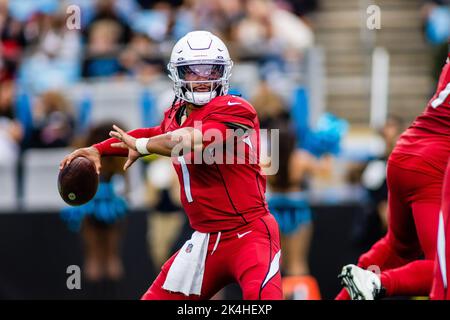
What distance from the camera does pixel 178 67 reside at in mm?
6445

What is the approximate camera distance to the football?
644 cm

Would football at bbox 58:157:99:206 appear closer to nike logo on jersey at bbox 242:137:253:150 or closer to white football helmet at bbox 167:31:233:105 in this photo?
white football helmet at bbox 167:31:233:105

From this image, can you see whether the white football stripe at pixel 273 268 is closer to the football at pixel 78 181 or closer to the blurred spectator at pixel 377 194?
the football at pixel 78 181

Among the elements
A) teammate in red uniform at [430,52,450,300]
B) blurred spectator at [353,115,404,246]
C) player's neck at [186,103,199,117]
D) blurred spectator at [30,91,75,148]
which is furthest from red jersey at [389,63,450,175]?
blurred spectator at [30,91,75,148]

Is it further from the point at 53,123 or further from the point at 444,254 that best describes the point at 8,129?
the point at 444,254

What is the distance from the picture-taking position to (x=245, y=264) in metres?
6.27

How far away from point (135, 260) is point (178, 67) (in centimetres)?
469

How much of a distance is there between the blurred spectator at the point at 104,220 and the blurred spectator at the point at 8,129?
0.99 meters

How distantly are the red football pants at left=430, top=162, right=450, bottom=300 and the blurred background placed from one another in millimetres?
2887

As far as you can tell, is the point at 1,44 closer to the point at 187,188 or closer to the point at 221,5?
the point at 221,5

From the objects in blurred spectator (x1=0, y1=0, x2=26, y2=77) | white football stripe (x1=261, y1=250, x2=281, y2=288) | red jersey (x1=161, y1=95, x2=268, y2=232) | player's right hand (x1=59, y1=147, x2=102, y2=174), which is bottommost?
white football stripe (x1=261, y1=250, x2=281, y2=288)

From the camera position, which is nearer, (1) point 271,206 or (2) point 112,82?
(1) point 271,206
